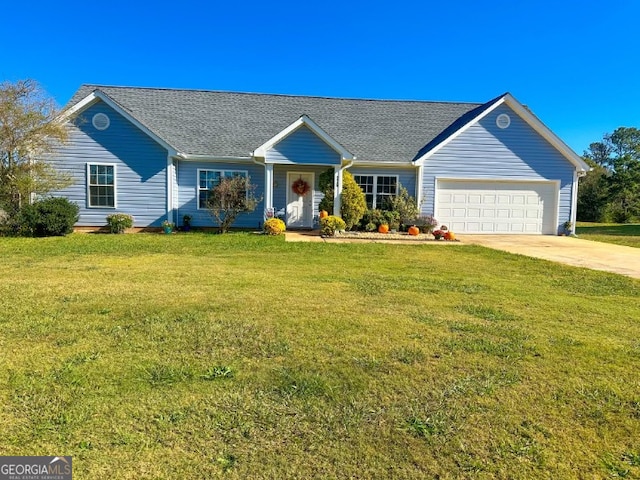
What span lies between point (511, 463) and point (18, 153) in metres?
16.2

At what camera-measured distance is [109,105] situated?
1572 centimetres

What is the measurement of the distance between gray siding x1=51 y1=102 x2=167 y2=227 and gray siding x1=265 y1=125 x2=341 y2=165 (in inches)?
175

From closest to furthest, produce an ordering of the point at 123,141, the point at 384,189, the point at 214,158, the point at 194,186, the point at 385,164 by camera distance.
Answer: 1. the point at 123,141
2. the point at 214,158
3. the point at 194,186
4. the point at 385,164
5. the point at 384,189

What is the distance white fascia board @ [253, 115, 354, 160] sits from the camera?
15461 millimetres

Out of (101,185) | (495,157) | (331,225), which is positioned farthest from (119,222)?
(495,157)

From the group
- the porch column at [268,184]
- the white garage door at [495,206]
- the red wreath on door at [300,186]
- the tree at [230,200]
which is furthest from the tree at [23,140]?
the white garage door at [495,206]

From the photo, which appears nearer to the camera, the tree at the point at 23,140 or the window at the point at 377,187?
the tree at the point at 23,140

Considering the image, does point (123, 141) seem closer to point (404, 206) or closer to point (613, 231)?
point (404, 206)

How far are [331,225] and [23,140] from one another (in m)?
10.3

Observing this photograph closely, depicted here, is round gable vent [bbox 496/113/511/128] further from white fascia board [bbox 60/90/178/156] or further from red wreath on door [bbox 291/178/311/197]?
white fascia board [bbox 60/90/178/156]

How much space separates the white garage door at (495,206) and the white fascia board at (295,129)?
216 inches

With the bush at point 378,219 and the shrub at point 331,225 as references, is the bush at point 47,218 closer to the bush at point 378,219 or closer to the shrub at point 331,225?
the shrub at point 331,225

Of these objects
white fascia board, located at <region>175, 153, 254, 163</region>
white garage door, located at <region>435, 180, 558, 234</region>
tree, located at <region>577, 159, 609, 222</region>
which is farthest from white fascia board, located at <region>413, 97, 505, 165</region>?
tree, located at <region>577, 159, 609, 222</region>

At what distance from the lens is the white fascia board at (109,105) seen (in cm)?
1530
